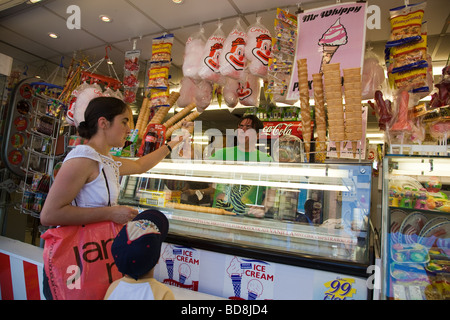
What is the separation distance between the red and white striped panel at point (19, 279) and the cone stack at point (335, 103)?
2398mm

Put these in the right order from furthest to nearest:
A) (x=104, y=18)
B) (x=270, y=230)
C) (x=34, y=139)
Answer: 1. (x=34, y=139)
2. (x=104, y=18)
3. (x=270, y=230)

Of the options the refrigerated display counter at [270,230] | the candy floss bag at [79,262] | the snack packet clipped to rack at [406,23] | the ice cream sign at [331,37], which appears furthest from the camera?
the ice cream sign at [331,37]

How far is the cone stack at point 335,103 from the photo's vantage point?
205 centimetres

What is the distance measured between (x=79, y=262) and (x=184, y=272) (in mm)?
850

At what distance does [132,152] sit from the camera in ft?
10.6

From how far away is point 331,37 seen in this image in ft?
8.51

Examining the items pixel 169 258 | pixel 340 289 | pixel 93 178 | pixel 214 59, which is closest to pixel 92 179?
pixel 93 178

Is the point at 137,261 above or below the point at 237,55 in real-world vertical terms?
below

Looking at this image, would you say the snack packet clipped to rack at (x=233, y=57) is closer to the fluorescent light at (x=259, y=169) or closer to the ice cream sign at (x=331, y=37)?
the ice cream sign at (x=331, y=37)

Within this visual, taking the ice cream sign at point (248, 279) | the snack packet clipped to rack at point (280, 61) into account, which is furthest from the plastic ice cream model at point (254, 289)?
the snack packet clipped to rack at point (280, 61)

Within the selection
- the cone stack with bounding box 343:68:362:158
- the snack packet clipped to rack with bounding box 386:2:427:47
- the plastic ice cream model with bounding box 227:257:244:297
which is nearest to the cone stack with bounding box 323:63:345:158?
the cone stack with bounding box 343:68:362:158

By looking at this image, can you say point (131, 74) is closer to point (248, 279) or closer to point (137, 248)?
point (248, 279)
